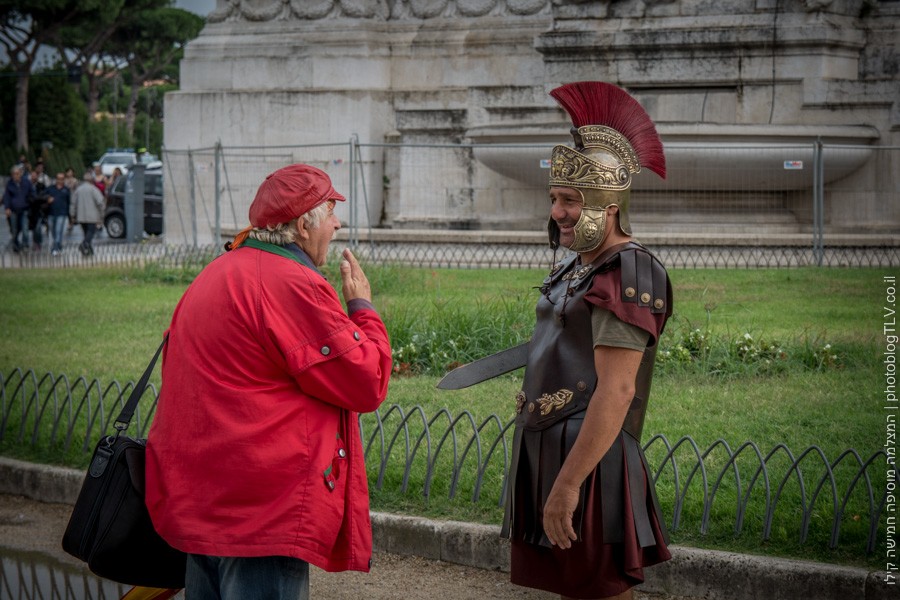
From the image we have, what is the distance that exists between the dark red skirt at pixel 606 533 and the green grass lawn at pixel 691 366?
76 centimetres

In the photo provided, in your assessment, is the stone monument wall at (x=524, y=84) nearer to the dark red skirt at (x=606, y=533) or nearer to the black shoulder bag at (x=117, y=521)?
the dark red skirt at (x=606, y=533)

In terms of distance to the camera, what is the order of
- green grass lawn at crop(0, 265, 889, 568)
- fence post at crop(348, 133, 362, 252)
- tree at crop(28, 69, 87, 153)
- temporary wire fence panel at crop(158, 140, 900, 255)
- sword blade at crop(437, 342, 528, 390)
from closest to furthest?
sword blade at crop(437, 342, 528, 390) < green grass lawn at crop(0, 265, 889, 568) < temporary wire fence panel at crop(158, 140, 900, 255) < fence post at crop(348, 133, 362, 252) < tree at crop(28, 69, 87, 153)

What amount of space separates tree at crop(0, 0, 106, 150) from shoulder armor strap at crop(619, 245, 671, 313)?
54.5 meters

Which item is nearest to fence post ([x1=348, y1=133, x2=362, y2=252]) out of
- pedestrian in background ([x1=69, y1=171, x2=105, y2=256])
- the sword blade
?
pedestrian in background ([x1=69, y1=171, x2=105, y2=256])

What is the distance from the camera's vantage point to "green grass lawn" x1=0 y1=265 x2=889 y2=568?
636cm

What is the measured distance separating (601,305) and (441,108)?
17421 millimetres

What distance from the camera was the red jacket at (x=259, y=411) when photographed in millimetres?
3719

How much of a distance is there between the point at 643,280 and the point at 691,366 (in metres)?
5.61

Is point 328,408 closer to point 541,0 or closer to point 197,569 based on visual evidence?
point 197,569

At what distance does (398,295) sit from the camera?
13.2 metres

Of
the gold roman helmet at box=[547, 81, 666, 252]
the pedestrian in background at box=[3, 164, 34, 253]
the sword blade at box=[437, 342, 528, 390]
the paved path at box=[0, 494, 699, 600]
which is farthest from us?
the pedestrian in background at box=[3, 164, 34, 253]

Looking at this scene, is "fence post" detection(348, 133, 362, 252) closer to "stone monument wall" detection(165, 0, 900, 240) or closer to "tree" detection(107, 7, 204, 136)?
"stone monument wall" detection(165, 0, 900, 240)

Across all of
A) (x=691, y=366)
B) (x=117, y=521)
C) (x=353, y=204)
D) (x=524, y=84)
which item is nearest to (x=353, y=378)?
(x=117, y=521)

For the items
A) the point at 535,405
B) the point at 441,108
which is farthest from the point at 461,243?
the point at 535,405
